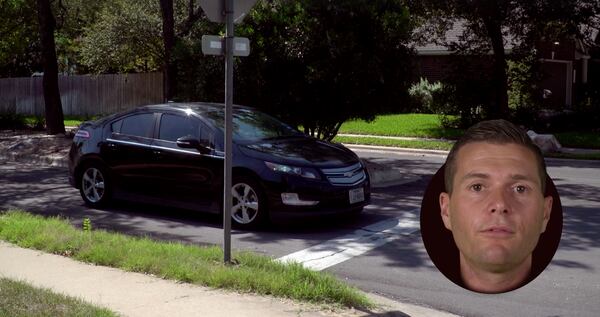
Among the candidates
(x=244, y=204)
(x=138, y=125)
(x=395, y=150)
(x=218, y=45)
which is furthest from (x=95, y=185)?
(x=395, y=150)

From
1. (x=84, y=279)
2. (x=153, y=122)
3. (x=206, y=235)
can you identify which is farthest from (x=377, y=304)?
(x=153, y=122)

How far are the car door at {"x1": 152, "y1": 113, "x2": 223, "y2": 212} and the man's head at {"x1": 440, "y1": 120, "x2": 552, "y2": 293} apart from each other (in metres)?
8.86

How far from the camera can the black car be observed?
911cm

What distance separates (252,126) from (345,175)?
156 centimetres

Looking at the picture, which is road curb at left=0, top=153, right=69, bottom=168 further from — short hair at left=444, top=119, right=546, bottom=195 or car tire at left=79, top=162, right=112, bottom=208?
short hair at left=444, top=119, right=546, bottom=195

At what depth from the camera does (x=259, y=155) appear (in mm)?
9281

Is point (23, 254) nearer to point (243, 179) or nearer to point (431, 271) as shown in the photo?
point (243, 179)

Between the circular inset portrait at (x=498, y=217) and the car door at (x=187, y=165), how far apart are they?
29.0ft

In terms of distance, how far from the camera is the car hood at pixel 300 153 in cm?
927

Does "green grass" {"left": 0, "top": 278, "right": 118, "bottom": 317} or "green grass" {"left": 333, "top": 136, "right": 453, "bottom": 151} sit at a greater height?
"green grass" {"left": 333, "top": 136, "right": 453, "bottom": 151}

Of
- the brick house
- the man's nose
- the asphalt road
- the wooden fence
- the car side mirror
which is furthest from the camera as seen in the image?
the brick house

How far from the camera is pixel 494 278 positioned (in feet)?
2.42

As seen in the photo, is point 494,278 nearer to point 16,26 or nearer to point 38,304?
point 38,304

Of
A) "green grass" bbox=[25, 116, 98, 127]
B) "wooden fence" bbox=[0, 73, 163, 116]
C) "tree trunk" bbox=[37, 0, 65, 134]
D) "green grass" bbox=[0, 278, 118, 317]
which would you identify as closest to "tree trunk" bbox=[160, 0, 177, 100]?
"tree trunk" bbox=[37, 0, 65, 134]
